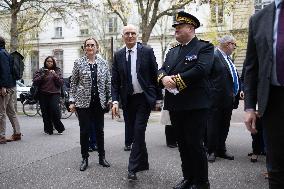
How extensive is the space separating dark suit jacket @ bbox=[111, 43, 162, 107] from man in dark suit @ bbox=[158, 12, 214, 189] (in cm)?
99

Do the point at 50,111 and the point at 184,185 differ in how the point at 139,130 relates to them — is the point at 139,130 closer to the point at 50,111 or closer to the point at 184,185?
the point at 184,185

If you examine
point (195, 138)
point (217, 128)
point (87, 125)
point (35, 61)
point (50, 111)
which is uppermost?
point (35, 61)

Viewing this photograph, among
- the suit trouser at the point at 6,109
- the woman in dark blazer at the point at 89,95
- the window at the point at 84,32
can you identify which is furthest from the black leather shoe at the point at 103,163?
the window at the point at 84,32

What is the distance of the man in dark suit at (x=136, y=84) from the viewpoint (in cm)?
549

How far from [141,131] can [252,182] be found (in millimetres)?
1587

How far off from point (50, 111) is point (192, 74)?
654 cm

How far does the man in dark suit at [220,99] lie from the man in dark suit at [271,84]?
3.50 metres

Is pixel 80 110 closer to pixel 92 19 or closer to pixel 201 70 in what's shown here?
pixel 201 70

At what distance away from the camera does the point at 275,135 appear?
9.38ft

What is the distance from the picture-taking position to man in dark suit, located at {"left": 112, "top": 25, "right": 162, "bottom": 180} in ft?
18.0

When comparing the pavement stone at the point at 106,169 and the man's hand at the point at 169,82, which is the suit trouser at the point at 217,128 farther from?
the man's hand at the point at 169,82

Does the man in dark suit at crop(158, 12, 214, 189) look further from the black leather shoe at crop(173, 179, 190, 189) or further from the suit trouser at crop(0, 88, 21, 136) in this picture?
the suit trouser at crop(0, 88, 21, 136)

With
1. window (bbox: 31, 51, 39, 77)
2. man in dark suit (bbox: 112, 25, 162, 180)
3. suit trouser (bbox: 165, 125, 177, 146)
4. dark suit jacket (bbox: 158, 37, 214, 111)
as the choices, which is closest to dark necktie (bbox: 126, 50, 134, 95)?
man in dark suit (bbox: 112, 25, 162, 180)

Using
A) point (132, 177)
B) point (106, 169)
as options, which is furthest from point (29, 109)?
point (132, 177)
